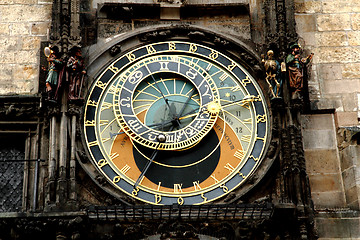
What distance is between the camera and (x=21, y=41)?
15.5m

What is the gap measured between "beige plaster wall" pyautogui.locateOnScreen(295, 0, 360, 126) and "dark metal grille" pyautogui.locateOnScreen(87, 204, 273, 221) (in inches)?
84.9

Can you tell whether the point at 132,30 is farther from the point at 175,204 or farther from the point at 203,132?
the point at 175,204

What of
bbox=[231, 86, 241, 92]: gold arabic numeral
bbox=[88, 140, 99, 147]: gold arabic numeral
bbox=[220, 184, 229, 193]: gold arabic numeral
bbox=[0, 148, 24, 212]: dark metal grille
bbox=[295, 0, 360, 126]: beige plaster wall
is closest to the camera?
bbox=[220, 184, 229, 193]: gold arabic numeral

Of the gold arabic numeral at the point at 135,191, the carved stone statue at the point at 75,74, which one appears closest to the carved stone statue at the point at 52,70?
the carved stone statue at the point at 75,74

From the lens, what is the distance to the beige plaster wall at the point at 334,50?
49.8 ft

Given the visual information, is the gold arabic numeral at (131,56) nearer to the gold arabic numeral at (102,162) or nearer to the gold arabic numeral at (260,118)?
the gold arabic numeral at (102,162)

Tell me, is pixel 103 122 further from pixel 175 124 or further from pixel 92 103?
pixel 175 124

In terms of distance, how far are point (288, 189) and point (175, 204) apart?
1573mm

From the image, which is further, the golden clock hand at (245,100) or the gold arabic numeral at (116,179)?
the golden clock hand at (245,100)

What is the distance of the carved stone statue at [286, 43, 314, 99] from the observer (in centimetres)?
1471

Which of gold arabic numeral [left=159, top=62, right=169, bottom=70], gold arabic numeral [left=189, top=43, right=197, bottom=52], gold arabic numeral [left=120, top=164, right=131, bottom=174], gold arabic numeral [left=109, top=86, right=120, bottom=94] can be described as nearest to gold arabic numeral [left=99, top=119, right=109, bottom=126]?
gold arabic numeral [left=109, top=86, right=120, bottom=94]

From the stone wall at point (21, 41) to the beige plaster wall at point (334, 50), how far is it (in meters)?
4.01

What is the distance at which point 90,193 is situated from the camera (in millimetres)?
14141

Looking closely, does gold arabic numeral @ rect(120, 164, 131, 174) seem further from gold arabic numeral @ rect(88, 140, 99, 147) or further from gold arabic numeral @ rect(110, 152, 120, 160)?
gold arabic numeral @ rect(88, 140, 99, 147)
